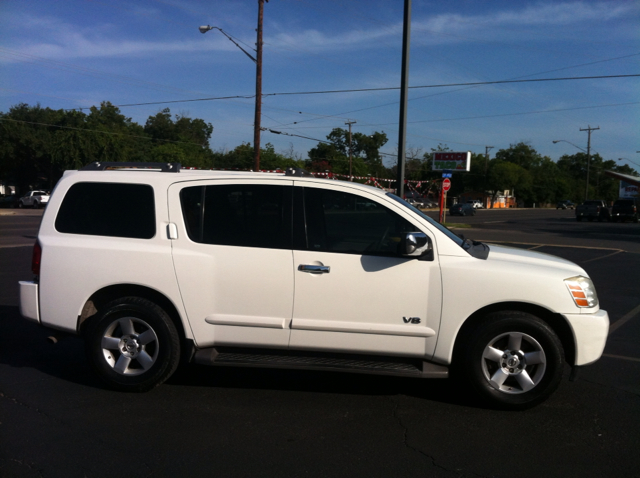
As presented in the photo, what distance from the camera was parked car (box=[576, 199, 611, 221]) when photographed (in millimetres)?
47156

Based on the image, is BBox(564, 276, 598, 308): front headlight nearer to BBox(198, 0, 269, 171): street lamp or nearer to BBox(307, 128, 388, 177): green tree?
BBox(198, 0, 269, 171): street lamp

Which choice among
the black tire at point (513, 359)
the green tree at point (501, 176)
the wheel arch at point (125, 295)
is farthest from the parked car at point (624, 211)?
the green tree at point (501, 176)

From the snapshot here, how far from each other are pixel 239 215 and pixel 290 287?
0.76 meters

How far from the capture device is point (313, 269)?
4539 millimetres

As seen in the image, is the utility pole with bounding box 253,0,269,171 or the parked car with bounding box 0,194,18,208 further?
the parked car with bounding box 0,194,18,208

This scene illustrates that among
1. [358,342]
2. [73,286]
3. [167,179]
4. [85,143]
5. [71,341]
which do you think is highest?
[85,143]

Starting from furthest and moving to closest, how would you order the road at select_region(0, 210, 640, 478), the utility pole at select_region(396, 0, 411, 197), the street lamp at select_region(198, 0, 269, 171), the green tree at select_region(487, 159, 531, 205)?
the green tree at select_region(487, 159, 531, 205) < the street lamp at select_region(198, 0, 269, 171) < the utility pole at select_region(396, 0, 411, 197) < the road at select_region(0, 210, 640, 478)

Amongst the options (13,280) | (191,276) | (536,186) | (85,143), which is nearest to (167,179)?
(191,276)

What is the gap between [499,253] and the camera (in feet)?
15.8

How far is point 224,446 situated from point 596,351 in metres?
2.94

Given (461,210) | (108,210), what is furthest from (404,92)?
(461,210)

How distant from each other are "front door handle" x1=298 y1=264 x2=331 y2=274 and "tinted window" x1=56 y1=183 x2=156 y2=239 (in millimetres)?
1363

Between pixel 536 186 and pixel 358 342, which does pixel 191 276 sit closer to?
pixel 358 342

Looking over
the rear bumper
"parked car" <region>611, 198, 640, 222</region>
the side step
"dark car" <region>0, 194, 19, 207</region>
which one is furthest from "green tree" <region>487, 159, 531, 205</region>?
the rear bumper
